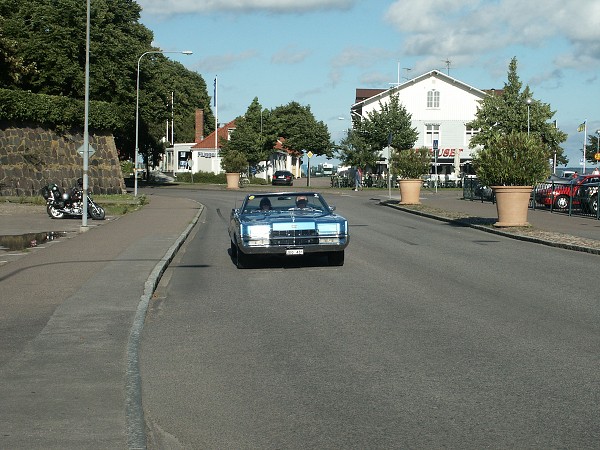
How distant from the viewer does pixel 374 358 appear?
8.02 meters

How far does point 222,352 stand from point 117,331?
1.40 meters

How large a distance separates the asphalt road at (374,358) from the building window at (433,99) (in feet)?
244

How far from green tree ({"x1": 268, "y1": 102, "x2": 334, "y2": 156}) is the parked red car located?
61.4 metres

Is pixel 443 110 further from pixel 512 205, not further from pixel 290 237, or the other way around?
pixel 290 237

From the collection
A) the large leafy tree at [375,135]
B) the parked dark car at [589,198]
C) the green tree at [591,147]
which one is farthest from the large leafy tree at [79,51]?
the green tree at [591,147]

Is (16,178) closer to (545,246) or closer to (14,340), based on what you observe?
(545,246)

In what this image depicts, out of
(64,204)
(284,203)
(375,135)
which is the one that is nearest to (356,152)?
(375,135)

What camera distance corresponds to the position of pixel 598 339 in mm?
8734

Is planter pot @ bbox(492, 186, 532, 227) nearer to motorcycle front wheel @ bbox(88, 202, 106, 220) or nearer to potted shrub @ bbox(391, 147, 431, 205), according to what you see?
motorcycle front wheel @ bbox(88, 202, 106, 220)

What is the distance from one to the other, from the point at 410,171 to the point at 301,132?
58.3 meters

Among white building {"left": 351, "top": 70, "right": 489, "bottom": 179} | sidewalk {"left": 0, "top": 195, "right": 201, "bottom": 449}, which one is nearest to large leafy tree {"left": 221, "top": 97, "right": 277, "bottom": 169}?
white building {"left": 351, "top": 70, "right": 489, "bottom": 179}

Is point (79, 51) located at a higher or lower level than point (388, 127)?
higher

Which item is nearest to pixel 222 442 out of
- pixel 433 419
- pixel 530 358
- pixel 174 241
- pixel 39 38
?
pixel 433 419

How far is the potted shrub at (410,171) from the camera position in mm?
40844
